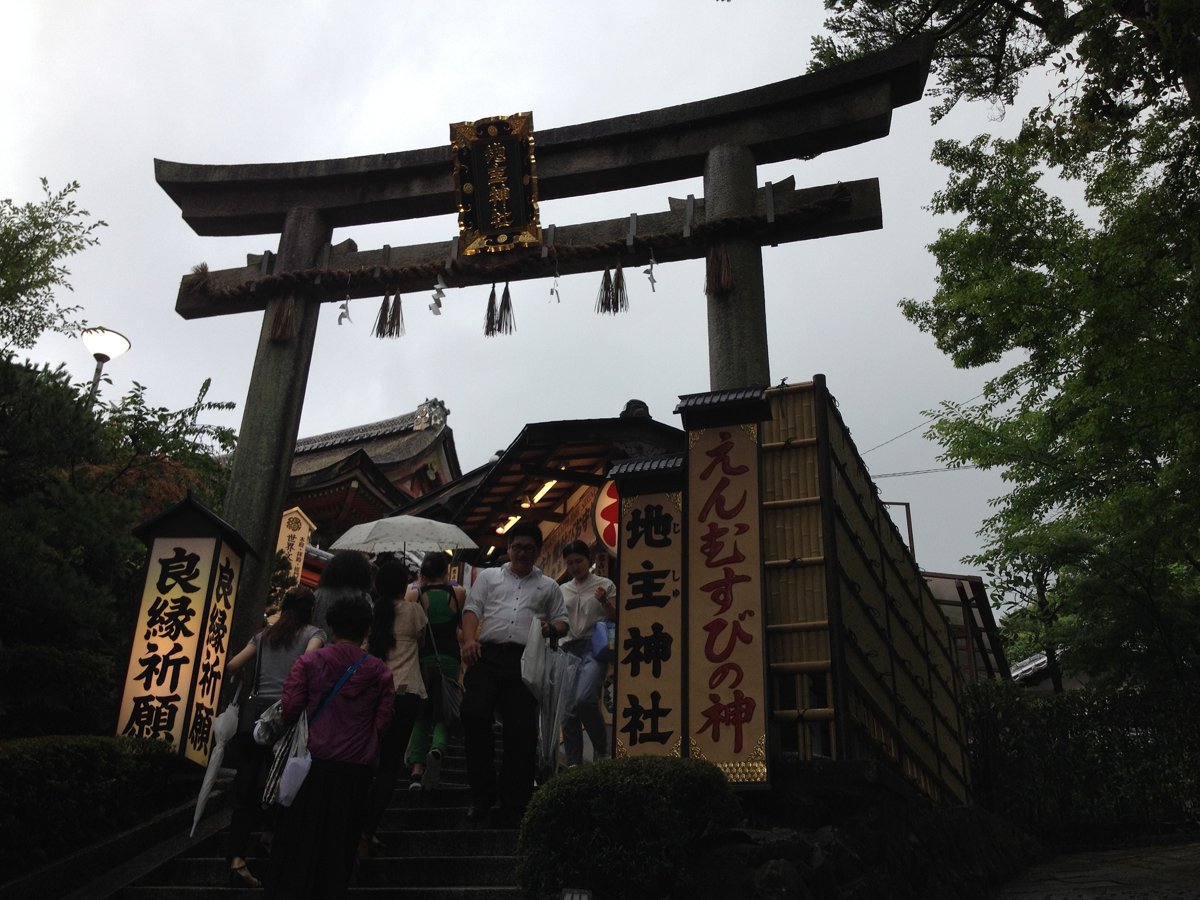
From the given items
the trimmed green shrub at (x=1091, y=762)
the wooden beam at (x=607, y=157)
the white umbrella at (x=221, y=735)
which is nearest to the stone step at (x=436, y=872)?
the white umbrella at (x=221, y=735)

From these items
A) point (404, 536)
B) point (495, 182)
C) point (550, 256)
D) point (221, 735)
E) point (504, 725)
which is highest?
point (495, 182)

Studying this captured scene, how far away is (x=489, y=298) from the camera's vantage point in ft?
43.3

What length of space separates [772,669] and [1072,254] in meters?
12.8

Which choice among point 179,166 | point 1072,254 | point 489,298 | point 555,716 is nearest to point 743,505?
point 555,716

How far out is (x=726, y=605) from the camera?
717 centimetres

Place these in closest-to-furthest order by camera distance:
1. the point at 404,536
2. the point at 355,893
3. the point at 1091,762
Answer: the point at 355,893 → the point at 404,536 → the point at 1091,762

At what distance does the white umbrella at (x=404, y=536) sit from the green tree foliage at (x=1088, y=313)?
799 cm

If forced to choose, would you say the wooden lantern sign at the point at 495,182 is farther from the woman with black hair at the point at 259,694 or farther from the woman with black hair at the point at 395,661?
the woman with black hair at the point at 259,694

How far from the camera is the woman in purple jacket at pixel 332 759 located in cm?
520

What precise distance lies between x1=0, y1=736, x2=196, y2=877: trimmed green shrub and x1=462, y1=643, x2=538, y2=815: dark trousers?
10.0 ft

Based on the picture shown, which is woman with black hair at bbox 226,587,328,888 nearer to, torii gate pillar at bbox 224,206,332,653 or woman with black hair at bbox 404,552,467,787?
woman with black hair at bbox 404,552,467,787

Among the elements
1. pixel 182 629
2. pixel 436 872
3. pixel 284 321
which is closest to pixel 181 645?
pixel 182 629

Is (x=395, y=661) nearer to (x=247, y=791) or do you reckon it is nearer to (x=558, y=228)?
(x=247, y=791)

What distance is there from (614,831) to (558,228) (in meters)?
9.30
